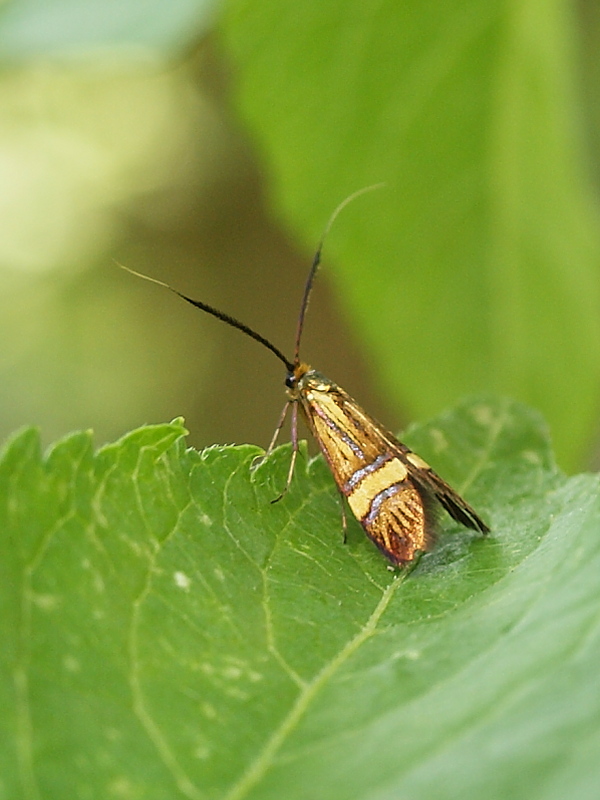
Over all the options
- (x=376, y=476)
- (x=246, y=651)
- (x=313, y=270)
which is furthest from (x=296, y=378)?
(x=246, y=651)

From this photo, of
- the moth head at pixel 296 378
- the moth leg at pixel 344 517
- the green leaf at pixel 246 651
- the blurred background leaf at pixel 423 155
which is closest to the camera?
the green leaf at pixel 246 651

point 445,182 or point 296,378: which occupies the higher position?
point 445,182

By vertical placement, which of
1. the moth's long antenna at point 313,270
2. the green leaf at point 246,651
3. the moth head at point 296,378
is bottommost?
the green leaf at point 246,651

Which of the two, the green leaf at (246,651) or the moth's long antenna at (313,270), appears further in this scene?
the moth's long antenna at (313,270)

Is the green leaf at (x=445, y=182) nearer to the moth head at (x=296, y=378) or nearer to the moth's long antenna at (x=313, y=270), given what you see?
the moth's long antenna at (x=313, y=270)

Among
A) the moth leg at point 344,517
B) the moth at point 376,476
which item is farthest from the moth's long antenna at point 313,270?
the moth leg at point 344,517

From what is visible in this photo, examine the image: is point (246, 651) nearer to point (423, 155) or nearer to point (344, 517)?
→ point (344, 517)

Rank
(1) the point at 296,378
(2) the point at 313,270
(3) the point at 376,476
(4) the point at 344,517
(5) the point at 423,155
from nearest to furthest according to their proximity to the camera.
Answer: (4) the point at 344,517
(3) the point at 376,476
(2) the point at 313,270
(1) the point at 296,378
(5) the point at 423,155
